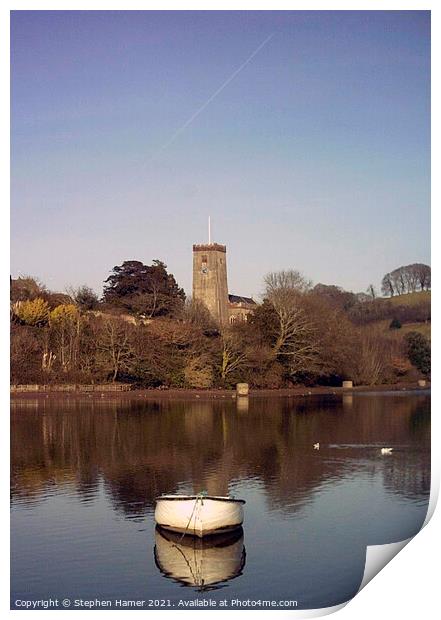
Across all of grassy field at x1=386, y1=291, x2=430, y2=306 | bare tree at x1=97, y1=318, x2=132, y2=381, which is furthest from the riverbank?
grassy field at x1=386, y1=291, x2=430, y2=306

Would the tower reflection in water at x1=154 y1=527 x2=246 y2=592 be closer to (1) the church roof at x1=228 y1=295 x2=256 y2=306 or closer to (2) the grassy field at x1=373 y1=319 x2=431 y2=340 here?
(2) the grassy field at x1=373 y1=319 x2=431 y2=340

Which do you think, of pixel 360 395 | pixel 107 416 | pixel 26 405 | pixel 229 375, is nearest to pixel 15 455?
pixel 107 416

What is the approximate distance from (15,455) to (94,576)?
18.7ft

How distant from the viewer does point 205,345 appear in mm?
17500

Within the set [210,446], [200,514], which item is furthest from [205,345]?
[200,514]

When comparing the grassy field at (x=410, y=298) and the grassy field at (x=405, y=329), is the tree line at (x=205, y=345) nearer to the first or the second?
the grassy field at (x=405, y=329)

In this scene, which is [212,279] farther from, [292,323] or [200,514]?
[200,514]

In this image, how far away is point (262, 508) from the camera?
9.41 m

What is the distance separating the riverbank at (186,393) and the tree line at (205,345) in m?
0.17

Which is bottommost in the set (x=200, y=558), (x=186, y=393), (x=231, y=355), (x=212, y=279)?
(x=200, y=558)

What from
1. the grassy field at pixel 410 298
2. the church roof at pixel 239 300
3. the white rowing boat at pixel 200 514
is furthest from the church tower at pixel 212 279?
the white rowing boat at pixel 200 514

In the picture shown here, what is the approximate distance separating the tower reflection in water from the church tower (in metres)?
10.3

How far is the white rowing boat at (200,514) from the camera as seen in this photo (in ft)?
25.8

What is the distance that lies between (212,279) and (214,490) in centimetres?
1067
